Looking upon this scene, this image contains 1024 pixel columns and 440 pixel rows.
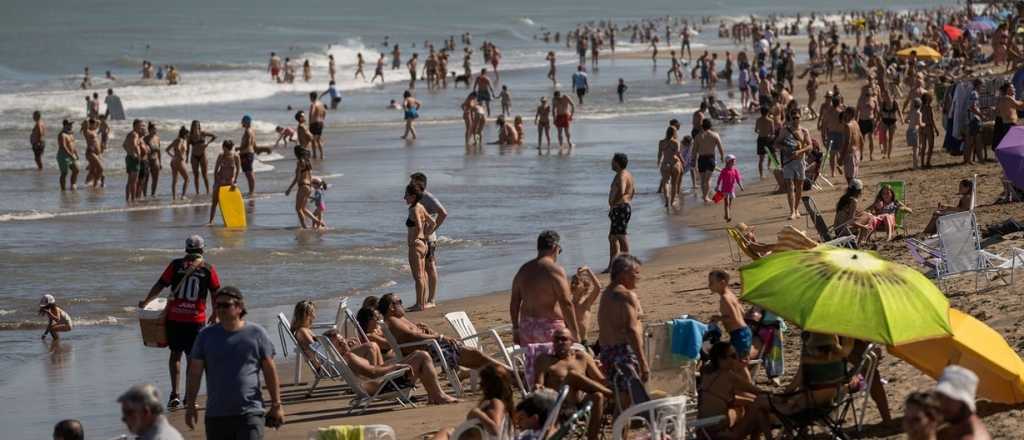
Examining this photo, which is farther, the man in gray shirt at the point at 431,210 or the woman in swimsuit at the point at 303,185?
the woman in swimsuit at the point at 303,185

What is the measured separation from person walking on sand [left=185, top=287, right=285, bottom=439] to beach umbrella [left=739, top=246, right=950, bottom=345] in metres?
2.40

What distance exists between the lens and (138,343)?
39.7 feet

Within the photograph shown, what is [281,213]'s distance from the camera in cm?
2002

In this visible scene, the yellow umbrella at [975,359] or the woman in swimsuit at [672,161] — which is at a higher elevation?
the yellow umbrella at [975,359]

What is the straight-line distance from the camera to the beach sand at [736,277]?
8.50 metres

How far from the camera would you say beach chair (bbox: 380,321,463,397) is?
30.7 feet

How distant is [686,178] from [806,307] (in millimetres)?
15238

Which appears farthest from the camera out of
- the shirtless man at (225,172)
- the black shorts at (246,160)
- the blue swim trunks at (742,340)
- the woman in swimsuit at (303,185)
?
the black shorts at (246,160)

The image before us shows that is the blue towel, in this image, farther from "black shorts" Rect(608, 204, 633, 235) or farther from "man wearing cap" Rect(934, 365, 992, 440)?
"black shorts" Rect(608, 204, 633, 235)

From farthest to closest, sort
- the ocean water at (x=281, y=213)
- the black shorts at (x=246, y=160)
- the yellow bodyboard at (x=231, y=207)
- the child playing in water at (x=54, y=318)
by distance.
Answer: the black shorts at (x=246, y=160)
the yellow bodyboard at (x=231, y=207)
the child playing in water at (x=54, y=318)
the ocean water at (x=281, y=213)

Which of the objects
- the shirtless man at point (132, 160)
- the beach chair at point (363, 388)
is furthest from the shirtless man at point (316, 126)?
the beach chair at point (363, 388)

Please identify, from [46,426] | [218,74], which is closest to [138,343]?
[46,426]

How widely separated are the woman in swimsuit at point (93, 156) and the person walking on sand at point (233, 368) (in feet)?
57.7

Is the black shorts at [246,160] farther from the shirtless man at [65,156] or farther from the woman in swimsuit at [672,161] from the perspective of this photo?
the woman in swimsuit at [672,161]
